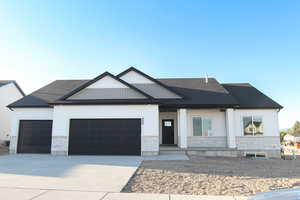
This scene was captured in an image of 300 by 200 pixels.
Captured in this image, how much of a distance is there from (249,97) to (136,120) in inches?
376

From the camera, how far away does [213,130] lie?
14.1 meters

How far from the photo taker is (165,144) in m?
15.5

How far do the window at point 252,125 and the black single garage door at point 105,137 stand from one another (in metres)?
8.08

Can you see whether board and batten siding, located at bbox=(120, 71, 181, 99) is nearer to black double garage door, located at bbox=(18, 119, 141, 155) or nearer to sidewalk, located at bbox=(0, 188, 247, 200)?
black double garage door, located at bbox=(18, 119, 141, 155)

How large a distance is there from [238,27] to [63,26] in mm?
11924

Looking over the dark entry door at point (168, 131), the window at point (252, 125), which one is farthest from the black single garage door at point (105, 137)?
the window at point (252, 125)

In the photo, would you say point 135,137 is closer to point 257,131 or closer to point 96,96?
point 96,96

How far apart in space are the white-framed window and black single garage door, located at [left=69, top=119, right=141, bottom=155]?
472 centimetres

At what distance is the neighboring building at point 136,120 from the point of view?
12109 mm

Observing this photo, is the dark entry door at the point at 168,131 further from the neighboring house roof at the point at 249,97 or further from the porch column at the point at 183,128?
the neighboring house roof at the point at 249,97

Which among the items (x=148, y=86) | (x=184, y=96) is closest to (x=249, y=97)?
(x=184, y=96)

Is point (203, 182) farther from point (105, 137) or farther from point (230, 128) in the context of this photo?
point (230, 128)

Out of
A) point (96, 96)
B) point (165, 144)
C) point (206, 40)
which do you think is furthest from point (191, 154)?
point (206, 40)

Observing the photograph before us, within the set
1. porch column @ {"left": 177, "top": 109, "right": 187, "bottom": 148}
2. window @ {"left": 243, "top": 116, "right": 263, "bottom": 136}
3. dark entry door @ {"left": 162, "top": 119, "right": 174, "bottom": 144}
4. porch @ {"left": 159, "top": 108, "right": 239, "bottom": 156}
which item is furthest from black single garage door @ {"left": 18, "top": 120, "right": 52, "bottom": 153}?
window @ {"left": 243, "top": 116, "right": 263, "bottom": 136}
